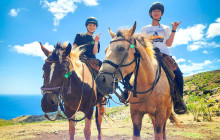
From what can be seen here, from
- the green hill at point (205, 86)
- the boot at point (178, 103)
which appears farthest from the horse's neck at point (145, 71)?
the green hill at point (205, 86)

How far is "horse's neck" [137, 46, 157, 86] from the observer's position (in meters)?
2.96

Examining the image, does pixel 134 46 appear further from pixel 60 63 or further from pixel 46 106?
pixel 46 106

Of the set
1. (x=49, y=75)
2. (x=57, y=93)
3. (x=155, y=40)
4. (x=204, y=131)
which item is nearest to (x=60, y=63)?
Answer: (x=49, y=75)

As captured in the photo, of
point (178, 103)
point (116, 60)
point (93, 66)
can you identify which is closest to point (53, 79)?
point (116, 60)

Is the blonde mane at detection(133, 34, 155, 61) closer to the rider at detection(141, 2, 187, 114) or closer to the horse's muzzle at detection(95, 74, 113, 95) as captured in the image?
the rider at detection(141, 2, 187, 114)

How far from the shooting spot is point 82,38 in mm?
5098

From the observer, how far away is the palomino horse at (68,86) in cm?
301

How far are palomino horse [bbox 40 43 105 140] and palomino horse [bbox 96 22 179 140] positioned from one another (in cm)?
106

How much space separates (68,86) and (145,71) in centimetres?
177

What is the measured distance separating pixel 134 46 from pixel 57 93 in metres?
1.82

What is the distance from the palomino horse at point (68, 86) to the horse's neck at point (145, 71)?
5.00 ft

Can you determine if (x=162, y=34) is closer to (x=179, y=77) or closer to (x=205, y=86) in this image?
(x=179, y=77)

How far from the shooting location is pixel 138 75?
2.98m

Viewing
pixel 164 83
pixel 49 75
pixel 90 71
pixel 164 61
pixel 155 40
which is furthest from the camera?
pixel 90 71
